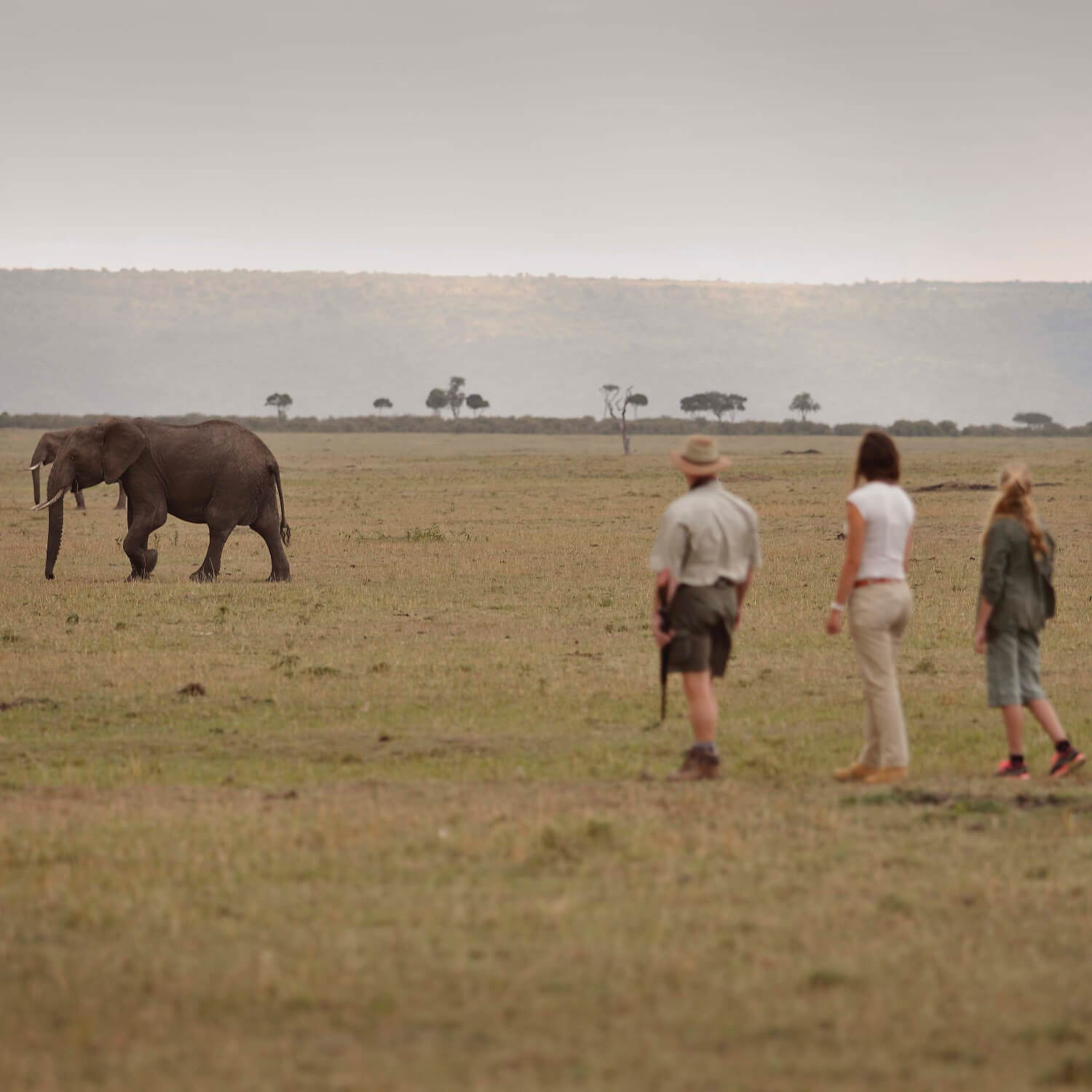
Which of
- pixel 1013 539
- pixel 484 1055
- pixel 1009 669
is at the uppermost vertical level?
pixel 1013 539

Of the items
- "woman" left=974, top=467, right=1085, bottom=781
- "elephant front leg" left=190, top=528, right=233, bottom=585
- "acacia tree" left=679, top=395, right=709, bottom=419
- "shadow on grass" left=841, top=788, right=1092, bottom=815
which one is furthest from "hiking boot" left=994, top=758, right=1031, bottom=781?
"acacia tree" left=679, top=395, right=709, bottom=419

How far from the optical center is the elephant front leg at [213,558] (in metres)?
24.1

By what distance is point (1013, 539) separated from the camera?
34.7ft

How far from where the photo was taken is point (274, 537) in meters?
24.5

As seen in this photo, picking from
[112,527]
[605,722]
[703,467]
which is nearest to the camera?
[703,467]

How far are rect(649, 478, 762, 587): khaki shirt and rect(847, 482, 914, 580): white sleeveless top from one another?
26.1 inches

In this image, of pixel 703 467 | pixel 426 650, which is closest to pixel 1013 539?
pixel 703 467

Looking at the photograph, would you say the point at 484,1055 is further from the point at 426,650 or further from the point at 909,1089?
the point at 426,650

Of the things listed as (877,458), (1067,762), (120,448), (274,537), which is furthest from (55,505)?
(1067,762)

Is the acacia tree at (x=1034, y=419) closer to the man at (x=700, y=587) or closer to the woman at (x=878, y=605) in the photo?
the woman at (x=878, y=605)

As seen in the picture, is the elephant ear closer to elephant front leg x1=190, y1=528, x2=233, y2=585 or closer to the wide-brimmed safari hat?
elephant front leg x1=190, y1=528, x2=233, y2=585

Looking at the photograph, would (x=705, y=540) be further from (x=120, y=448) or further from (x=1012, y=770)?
(x=120, y=448)

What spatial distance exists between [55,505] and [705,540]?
16.0 meters

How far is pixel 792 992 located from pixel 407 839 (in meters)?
2.86
